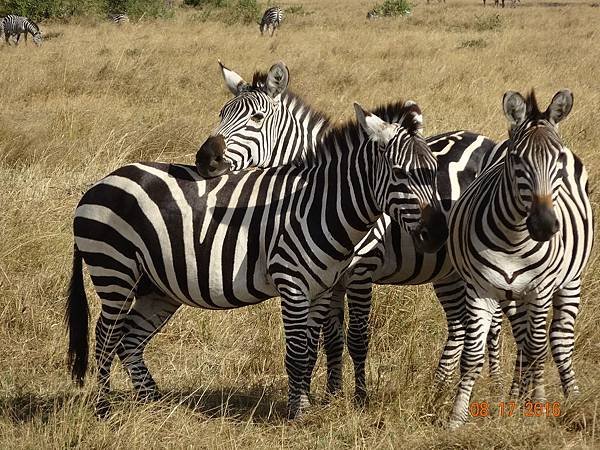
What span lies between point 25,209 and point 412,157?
3806mm

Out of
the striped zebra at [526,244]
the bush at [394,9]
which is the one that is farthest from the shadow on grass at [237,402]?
the bush at [394,9]

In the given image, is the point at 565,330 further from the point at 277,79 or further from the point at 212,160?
the point at 277,79

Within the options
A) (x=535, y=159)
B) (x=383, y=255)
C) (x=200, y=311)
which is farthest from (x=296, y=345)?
(x=200, y=311)

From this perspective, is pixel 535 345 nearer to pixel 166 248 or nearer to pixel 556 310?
pixel 556 310

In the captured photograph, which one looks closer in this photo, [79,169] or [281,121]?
[281,121]

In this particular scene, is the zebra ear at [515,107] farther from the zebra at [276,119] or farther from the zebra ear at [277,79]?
the zebra ear at [277,79]

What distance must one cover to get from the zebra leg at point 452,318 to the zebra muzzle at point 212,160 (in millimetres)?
1444

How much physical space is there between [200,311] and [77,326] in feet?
4.09

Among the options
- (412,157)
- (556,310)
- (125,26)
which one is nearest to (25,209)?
(412,157)

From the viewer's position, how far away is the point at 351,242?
3951 mm

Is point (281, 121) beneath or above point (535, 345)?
above

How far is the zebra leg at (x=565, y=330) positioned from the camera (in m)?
3.99

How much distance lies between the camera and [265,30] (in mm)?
22234

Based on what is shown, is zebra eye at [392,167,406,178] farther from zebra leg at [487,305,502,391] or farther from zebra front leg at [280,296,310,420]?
zebra leg at [487,305,502,391]
